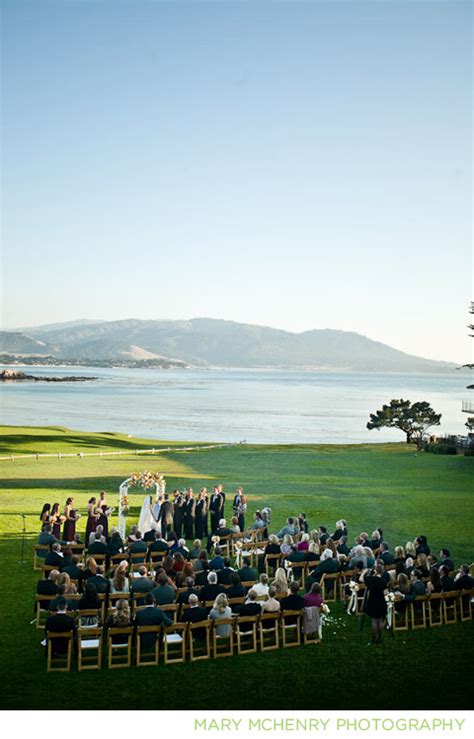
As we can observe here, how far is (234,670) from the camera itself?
39.7 feet

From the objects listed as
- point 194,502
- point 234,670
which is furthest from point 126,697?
point 194,502

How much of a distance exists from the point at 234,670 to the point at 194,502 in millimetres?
11092

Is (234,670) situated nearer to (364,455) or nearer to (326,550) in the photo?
(326,550)

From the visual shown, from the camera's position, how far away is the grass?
1096 centimetres

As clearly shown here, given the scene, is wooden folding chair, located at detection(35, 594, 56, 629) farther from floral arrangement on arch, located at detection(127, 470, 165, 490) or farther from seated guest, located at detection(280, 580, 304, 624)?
floral arrangement on arch, located at detection(127, 470, 165, 490)

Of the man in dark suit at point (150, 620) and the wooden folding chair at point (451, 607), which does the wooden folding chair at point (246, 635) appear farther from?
the wooden folding chair at point (451, 607)

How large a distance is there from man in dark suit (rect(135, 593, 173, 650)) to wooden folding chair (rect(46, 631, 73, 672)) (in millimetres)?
1176

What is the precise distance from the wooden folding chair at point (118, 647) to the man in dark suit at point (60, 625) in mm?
655

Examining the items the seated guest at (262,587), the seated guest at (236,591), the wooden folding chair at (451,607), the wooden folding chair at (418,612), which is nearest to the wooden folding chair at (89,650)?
the seated guest at (236,591)

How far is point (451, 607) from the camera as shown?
50.3ft

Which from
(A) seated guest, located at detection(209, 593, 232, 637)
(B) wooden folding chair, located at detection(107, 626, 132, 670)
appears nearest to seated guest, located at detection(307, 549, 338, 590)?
(A) seated guest, located at detection(209, 593, 232, 637)

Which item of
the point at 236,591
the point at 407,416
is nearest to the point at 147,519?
the point at 236,591

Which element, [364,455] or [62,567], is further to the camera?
[364,455]

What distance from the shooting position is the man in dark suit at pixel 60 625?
40.0 feet
